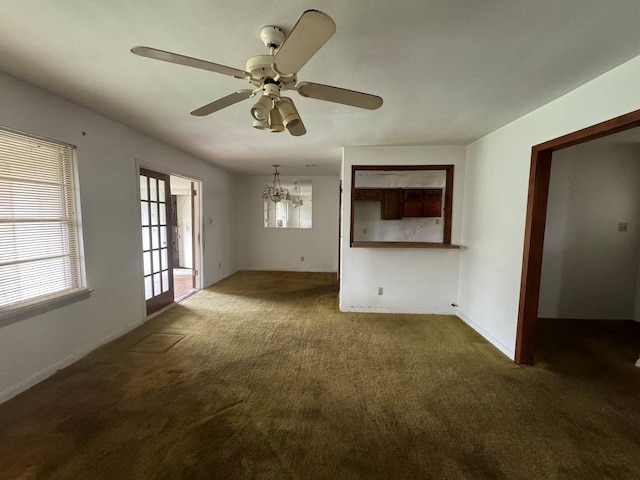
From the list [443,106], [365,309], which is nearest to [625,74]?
[443,106]

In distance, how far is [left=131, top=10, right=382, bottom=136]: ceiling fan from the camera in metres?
1.00

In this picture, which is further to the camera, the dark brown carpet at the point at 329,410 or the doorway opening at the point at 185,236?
the doorway opening at the point at 185,236

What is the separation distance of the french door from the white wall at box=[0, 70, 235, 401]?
8.7 inches

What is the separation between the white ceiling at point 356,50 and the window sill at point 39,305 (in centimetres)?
164

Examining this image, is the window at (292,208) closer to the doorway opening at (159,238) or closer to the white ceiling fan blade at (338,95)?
the doorway opening at (159,238)

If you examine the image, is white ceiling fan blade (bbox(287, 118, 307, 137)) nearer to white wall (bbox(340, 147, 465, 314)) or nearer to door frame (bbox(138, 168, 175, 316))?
white wall (bbox(340, 147, 465, 314))

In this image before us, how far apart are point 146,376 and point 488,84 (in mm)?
3447

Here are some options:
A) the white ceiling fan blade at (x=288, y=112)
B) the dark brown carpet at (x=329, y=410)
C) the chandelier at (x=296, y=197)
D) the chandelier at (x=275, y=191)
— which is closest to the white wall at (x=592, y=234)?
the dark brown carpet at (x=329, y=410)

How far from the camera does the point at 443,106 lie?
A: 2332mm

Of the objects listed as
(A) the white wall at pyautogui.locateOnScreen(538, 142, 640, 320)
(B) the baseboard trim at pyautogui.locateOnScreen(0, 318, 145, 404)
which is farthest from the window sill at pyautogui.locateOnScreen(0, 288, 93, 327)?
(A) the white wall at pyautogui.locateOnScreen(538, 142, 640, 320)

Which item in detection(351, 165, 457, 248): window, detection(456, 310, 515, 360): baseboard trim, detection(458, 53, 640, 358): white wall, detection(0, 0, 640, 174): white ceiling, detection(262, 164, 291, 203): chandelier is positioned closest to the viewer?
detection(0, 0, 640, 174): white ceiling

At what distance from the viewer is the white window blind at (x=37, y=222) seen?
1.97 meters

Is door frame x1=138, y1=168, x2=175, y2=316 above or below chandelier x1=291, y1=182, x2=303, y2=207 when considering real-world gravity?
below

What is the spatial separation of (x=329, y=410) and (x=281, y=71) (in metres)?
2.06
